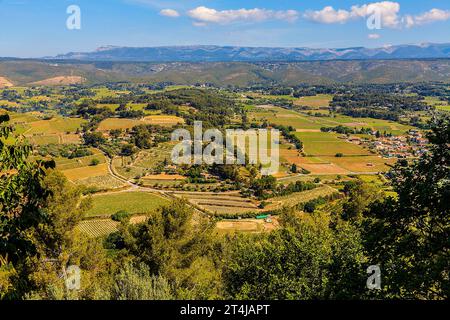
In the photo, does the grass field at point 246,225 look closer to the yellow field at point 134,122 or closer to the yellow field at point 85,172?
the yellow field at point 85,172

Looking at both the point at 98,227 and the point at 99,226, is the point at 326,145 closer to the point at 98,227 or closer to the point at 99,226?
the point at 99,226

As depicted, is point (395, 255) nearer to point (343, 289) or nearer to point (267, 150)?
point (343, 289)

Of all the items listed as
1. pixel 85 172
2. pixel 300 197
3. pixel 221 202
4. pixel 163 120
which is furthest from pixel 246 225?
pixel 163 120

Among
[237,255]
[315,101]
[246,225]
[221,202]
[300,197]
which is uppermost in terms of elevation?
[315,101]

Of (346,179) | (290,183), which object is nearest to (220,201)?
(290,183)

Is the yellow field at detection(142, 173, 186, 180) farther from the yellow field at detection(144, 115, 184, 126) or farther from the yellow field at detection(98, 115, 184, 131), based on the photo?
the yellow field at detection(144, 115, 184, 126)

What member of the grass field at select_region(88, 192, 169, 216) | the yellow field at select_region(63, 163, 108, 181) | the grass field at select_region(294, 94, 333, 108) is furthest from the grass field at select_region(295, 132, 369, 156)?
the grass field at select_region(294, 94, 333, 108)

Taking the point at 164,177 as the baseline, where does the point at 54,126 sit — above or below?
above

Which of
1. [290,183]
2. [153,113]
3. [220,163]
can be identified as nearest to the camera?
[290,183]

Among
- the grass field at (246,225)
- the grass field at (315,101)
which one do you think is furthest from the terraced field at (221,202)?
the grass field at (315,101)
